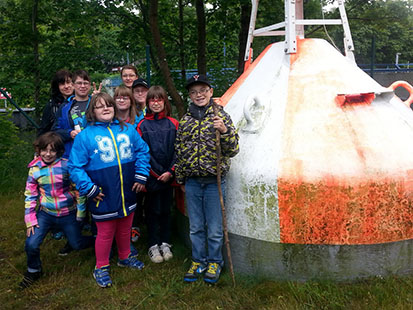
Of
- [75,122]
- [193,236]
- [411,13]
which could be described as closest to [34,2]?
[75,122]

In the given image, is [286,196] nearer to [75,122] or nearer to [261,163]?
[261,163]

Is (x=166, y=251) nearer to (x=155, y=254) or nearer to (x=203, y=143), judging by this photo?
(x=155, y=254)

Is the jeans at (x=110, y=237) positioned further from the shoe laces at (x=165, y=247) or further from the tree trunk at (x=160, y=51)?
the tree trunk at (x=160, y=51)

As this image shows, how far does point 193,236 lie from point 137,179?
707mm

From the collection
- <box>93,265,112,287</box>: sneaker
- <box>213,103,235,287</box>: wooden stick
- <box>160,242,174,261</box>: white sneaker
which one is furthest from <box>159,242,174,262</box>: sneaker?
<box>213,103,235,287</box>: wooden stick

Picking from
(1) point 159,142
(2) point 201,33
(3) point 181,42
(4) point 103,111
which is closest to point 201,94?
(1) point 159,142

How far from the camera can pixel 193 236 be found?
3461 millimetres

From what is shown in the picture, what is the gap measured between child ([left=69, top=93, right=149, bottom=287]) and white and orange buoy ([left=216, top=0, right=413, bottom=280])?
878 mm

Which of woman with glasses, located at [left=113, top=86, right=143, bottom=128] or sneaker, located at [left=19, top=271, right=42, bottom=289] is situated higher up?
woman with glasses, located at [left=113, top=86, right=143, bottom=128]

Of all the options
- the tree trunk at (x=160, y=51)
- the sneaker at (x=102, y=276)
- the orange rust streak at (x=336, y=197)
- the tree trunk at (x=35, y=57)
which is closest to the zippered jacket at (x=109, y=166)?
the sneaker at (x=102, y=276)

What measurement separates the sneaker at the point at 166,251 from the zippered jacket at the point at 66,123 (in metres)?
1.38

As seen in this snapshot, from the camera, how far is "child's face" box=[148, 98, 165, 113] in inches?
145

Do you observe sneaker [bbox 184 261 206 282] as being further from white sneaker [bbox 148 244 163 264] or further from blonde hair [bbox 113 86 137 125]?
blonde hair [bbox 113 86 137 125]

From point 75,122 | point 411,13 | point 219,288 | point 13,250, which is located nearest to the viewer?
point 219,288
